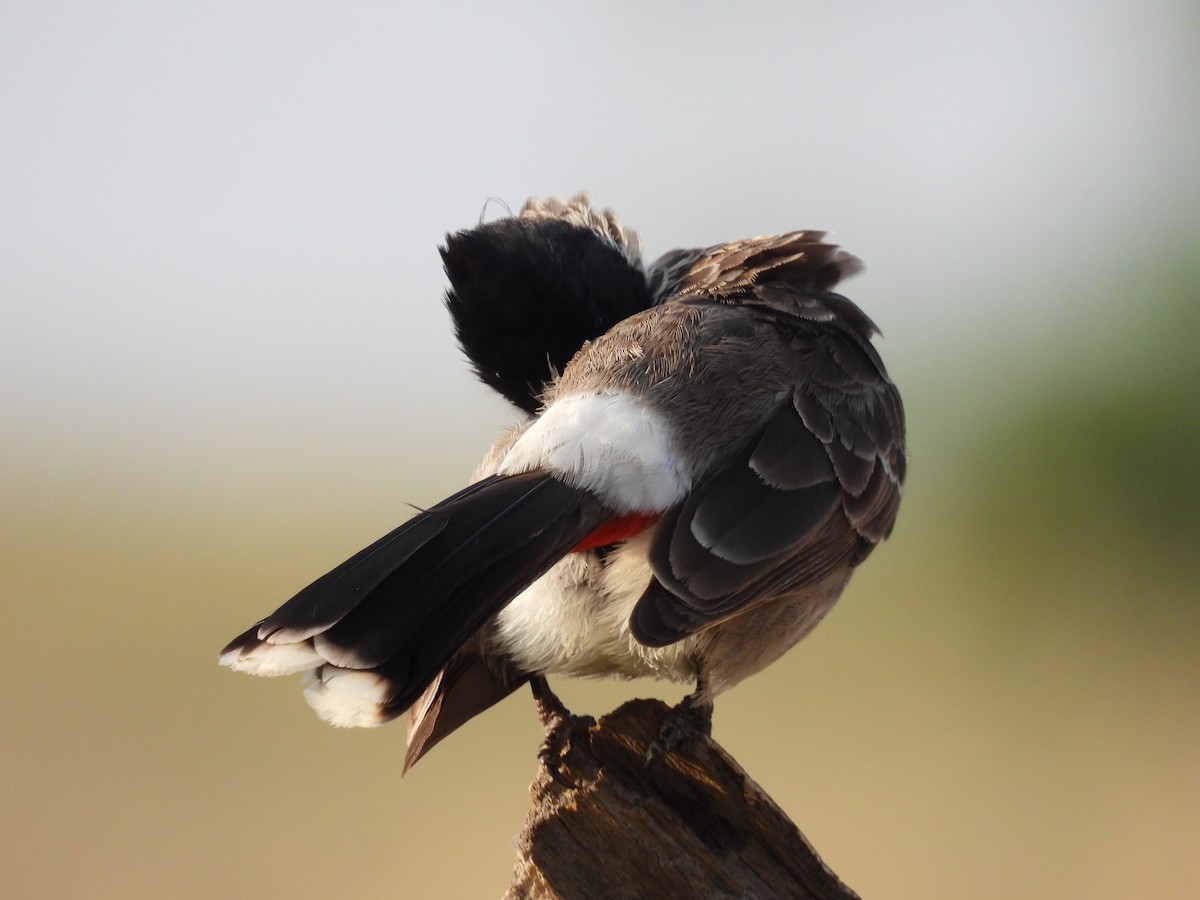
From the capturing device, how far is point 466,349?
11.2 ft

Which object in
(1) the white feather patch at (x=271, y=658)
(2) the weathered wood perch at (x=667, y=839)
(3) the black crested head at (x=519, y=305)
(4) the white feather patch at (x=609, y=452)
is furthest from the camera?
(3) the black crested head at (x=519, y=305)

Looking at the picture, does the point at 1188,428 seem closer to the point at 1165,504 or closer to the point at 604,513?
the point at 1165,504

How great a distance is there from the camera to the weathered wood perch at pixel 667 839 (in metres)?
2.22

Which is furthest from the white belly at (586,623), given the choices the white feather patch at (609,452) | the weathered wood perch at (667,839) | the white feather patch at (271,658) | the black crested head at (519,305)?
the white feather patch at (271,658)

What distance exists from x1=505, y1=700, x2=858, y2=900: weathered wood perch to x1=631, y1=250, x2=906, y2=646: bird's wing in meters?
0.37

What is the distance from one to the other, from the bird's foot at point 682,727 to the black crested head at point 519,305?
1057mm

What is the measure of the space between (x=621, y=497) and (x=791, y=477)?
1.57 ft

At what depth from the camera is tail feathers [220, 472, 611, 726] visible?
1.99 metres

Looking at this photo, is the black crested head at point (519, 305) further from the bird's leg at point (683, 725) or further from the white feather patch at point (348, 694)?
the white feather patch at point (348, 694)

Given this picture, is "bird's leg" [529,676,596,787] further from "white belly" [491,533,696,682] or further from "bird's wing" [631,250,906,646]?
"bird's wing" [631,250,906,646]

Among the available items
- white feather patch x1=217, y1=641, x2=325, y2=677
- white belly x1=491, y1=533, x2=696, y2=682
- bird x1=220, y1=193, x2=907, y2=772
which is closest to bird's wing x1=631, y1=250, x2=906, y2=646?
bird x1=220, y1=193, x2=907, y2=772

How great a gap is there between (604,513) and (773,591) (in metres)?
0.48

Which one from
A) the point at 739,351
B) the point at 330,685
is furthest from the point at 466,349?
the point at 330,685

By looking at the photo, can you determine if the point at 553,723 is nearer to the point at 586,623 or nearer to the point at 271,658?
the point at 586,623
